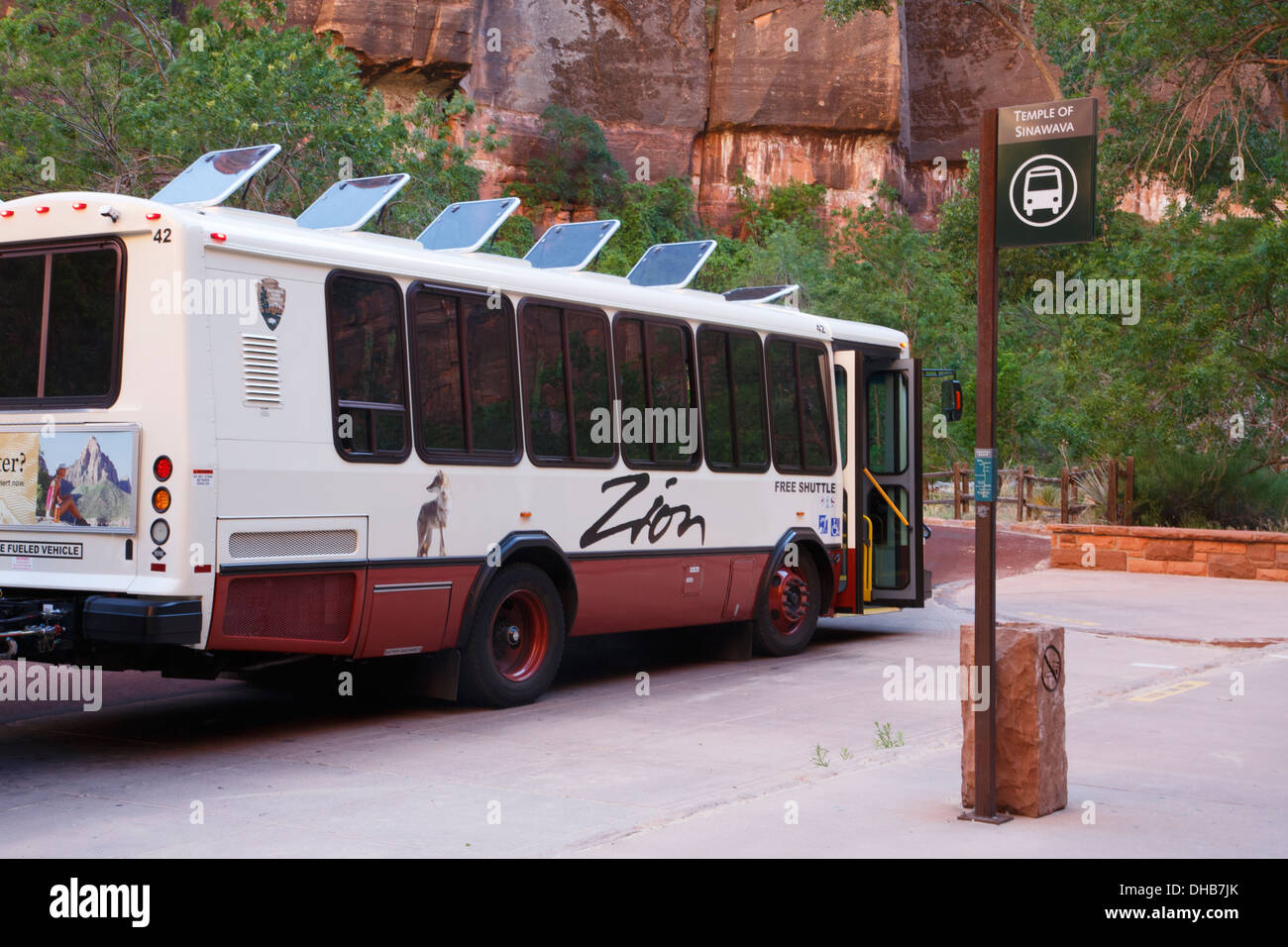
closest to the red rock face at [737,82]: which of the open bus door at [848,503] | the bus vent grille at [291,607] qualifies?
the open bus door at [848,503]

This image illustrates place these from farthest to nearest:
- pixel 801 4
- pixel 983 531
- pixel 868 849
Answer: pixel 801 4
pixel 983 531
pixel 868 849

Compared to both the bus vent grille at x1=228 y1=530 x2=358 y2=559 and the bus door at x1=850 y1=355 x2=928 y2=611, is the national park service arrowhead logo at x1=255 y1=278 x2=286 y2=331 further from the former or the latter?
the bus door at x1=850 y1=355 x2=928 y2=611

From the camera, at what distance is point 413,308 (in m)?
9.16

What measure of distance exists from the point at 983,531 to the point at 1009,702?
2.77ft

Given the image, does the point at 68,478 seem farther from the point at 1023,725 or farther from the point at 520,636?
the point at 1023,725

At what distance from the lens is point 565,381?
408 inches

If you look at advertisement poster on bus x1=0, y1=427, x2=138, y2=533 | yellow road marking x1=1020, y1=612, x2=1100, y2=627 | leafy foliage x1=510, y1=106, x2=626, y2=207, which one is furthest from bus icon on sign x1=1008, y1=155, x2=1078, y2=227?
leafy foliage x1=510, y1=106, x2=626, y2=207

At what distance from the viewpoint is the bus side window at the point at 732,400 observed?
11828 mm

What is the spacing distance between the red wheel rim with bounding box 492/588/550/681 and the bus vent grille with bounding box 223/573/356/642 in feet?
4.98

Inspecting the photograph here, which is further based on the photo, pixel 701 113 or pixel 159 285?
pixel 701 113

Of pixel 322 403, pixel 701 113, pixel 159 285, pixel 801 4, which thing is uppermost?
pixel 801 4

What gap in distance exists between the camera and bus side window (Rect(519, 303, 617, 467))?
10.0 meters
